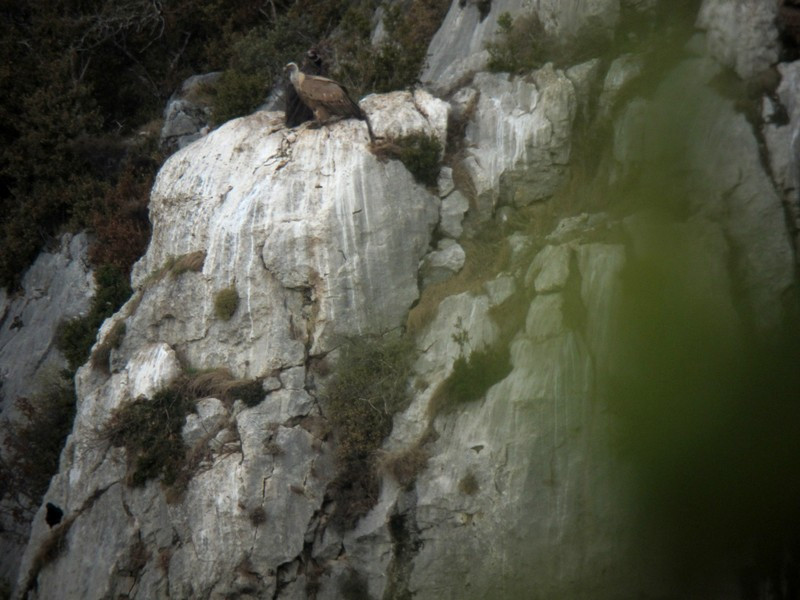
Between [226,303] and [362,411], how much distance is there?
3356 mm

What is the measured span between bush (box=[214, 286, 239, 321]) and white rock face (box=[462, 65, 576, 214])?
15.9 ft

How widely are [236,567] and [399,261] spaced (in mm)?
5954

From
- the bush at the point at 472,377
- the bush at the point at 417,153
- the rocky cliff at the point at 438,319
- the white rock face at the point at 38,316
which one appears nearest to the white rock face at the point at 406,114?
the rocky cliff at the point at 438,319

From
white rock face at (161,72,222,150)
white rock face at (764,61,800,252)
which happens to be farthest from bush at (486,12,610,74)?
white rock face at (161,72,222,150)

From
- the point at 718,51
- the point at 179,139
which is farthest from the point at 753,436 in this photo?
the point at 179,139

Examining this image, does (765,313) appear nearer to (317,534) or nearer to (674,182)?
(674,182)

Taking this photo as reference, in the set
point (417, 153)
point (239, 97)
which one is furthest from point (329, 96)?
point (239, 97)

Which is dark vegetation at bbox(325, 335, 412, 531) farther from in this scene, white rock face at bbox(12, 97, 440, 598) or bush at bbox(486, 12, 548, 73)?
bush at bbox(486, 12, 548, 73)

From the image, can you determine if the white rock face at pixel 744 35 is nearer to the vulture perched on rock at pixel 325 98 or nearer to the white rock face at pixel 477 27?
the white rock face at pixel 477 27

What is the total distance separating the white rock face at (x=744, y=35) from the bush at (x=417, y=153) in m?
5.05

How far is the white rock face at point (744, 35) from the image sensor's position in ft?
43.6

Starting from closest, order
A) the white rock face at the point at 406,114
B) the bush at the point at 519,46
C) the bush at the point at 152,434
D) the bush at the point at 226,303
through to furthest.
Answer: the bush at the point at 152,434 < the bush at the point at 226,303 < the white rock face at the point at 406,114 < the bush at the point at 519,46

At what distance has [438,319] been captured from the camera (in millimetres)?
14422

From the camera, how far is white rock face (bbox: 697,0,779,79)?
523 inches
